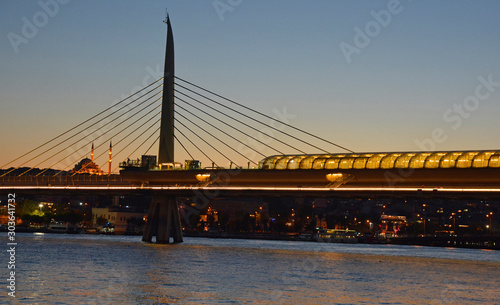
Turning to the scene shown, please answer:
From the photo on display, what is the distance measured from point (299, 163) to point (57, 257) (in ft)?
105

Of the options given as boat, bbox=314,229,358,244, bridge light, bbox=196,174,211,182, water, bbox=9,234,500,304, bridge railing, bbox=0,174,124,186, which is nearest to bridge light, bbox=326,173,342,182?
water, bbox=9,234,500,304

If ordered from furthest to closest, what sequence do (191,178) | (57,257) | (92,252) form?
(191,178) → (92,252) → (57,257)

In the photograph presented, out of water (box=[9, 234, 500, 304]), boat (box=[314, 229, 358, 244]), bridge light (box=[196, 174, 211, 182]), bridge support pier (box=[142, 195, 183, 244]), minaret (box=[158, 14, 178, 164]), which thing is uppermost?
minaret (box=[158, 14, 178, 164])

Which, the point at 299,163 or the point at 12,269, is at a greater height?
the point at 299,163

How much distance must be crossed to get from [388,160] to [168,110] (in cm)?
3167

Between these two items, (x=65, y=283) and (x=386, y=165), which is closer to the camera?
(x=65, y=283)

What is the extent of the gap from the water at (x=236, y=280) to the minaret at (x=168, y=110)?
22.1 m

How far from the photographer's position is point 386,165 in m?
92.2

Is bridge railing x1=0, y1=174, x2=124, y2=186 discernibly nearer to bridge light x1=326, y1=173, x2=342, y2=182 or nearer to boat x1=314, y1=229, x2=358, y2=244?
bridge light x1=326, y1=173, x2=342, y2=182

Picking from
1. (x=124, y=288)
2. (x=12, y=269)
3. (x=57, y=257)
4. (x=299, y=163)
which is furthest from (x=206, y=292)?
(x=299, y=163)

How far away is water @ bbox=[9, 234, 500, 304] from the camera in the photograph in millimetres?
50438

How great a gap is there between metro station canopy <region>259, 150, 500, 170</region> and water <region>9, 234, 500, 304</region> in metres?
10.6

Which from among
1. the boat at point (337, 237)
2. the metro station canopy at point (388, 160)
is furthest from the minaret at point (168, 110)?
the boat at point (337, 237)

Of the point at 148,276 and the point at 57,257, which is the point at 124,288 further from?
the point at 57,257
